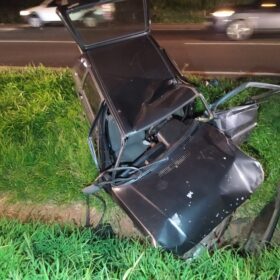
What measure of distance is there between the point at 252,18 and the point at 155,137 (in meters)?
8.85

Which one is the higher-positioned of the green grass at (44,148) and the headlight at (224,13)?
the green grass at (44,148)

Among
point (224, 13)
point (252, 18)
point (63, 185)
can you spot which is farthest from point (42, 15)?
point (63, 185)

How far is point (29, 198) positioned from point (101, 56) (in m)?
1.77

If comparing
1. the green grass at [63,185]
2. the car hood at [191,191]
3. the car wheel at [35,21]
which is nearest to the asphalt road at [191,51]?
the car wheel at [35,21]

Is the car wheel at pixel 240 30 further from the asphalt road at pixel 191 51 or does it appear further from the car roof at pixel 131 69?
the car roof at pixel 131 69

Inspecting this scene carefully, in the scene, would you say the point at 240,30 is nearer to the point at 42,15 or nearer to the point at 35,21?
the point at 42,15

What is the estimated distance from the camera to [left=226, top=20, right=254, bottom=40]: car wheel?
11.4 meters

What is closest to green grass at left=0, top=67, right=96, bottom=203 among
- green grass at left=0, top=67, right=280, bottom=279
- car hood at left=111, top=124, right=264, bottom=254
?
green grass at left=0, top=67, right=280, bottom=279

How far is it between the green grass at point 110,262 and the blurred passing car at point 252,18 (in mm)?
9316

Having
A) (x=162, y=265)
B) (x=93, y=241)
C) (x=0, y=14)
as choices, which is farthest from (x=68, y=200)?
(x=0, y=14)

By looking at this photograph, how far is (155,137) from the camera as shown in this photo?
11.4 feet

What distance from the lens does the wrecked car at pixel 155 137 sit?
10.0ft

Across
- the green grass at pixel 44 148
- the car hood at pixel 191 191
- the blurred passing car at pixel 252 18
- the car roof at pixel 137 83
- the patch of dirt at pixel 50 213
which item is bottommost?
the blurred passing car at pixel 252 18

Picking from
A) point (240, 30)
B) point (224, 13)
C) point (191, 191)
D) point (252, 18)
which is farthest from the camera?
point (224, 13)
